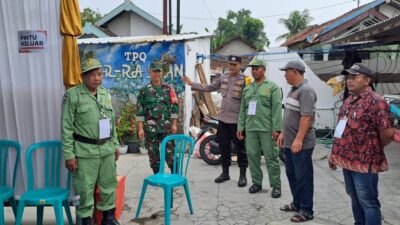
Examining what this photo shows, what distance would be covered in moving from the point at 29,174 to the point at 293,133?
8.56 feet

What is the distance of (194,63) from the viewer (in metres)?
10.3

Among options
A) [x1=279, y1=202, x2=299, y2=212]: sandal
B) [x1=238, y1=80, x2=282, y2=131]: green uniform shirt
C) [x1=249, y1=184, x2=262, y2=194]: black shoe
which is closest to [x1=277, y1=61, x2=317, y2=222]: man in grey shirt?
[x1=279, y1=202, x2=299, y2=212]: sandal

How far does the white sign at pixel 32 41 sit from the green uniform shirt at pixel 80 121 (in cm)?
50

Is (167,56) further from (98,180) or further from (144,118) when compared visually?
(98,180)

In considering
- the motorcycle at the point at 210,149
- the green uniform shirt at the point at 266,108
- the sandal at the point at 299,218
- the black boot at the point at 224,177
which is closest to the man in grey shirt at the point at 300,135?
the sandal at the point at 299,218

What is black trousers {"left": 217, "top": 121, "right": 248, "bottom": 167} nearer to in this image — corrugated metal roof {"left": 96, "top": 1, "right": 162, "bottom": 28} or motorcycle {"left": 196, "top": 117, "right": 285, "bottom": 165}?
motorcycle {"left": 196, "top": 117, "right": 285, "bottom": 165}

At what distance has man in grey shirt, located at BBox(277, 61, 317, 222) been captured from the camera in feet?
13.3

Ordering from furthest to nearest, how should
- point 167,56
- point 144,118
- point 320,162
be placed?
point 167,56, point 320,162, point 144,118

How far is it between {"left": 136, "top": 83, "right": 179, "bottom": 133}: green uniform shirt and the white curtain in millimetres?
1281

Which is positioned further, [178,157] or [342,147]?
[178,157]

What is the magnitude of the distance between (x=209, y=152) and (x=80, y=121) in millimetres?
4089

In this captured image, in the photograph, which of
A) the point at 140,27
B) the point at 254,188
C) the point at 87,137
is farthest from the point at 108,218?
the point at 140,27

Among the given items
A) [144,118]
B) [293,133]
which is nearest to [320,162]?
[293,133]

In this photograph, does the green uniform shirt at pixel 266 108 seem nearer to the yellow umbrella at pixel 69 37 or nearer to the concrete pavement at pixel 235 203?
the concrete pavement at pixel 235 203
